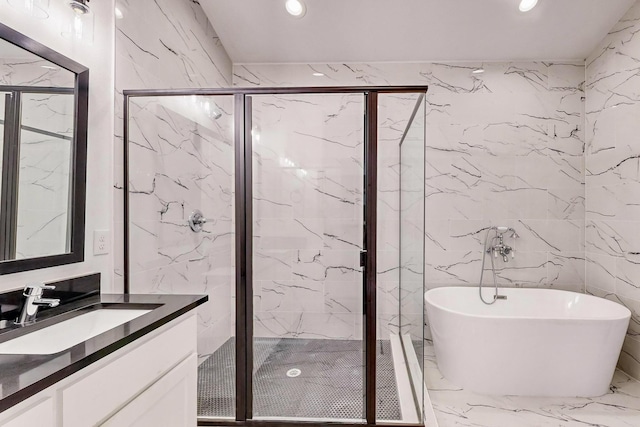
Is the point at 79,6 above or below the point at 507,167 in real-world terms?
above

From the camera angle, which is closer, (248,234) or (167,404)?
(167,404)

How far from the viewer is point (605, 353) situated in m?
2.22

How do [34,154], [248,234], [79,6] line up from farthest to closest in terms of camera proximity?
[248,234] < [79,6] < [34,154]

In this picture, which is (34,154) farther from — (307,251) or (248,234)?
(307,251)

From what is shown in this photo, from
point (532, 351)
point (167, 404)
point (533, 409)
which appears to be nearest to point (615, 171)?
point (532, 351)

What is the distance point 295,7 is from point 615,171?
8.76ft

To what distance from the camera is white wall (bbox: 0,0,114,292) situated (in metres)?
1.45

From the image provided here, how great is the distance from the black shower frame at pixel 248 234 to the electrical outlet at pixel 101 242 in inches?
5.7

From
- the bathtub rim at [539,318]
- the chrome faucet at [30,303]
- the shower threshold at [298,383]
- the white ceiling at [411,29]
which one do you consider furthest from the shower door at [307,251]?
the white ceiling at [411,29]

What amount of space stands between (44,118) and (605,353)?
3.16m

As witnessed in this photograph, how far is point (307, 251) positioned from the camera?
210cm

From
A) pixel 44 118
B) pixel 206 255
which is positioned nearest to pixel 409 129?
pixel 206 255

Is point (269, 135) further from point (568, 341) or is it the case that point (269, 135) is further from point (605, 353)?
point (605, 353)

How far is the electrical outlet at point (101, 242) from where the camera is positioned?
1.69m
